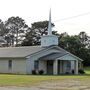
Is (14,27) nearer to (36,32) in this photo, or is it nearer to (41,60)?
(36,32)

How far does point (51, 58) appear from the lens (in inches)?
1927

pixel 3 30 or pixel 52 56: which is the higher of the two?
pixel 3 30

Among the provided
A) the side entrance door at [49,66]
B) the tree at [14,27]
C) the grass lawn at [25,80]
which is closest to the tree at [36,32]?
the tree at [14,27]

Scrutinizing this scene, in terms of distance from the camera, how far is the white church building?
48.0 metres

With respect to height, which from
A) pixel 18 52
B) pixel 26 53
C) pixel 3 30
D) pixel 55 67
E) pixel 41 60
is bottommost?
pixel 55 67

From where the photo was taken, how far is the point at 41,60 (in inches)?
1960

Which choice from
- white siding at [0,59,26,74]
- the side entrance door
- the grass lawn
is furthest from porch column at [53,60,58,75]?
the grass lawn

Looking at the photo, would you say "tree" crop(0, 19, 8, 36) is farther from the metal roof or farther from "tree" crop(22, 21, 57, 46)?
the metal roof

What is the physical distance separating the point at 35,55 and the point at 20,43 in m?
50.9

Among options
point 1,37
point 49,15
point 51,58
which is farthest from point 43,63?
point 1,37

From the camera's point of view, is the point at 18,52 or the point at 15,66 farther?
the point at 18,52

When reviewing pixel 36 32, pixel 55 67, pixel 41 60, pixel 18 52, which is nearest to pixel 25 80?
pixel 55 67

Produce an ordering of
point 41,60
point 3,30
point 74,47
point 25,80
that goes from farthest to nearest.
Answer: point 3,30 < point 74,47 < point 41,60 < point 25,80

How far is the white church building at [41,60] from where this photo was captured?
157 ft
